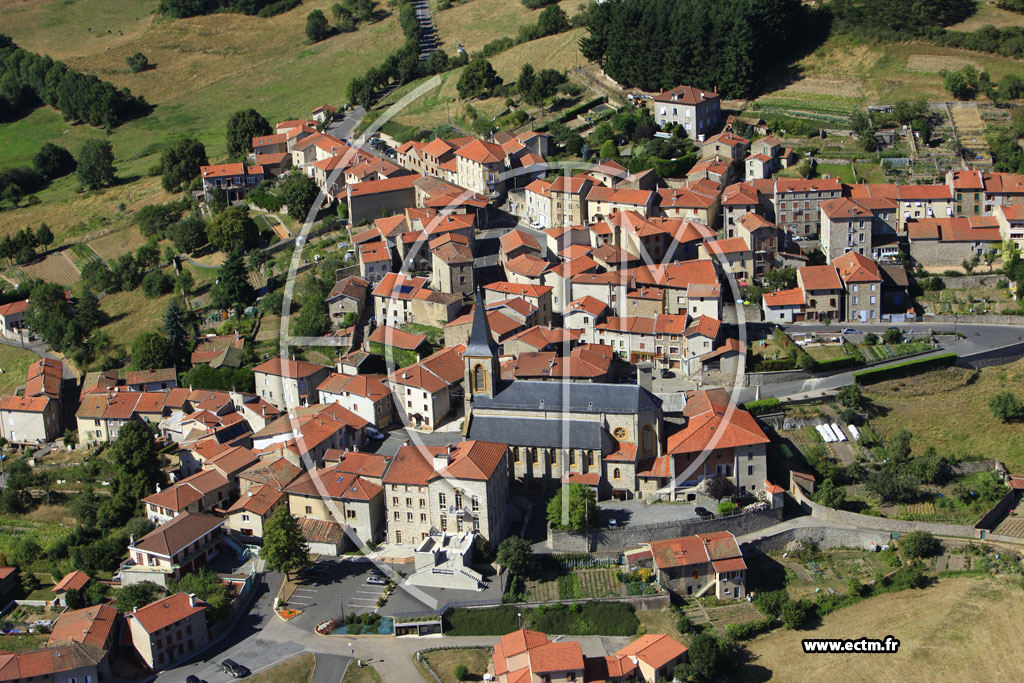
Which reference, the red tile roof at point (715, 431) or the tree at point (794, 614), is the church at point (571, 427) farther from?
the tree at point (794, 614)

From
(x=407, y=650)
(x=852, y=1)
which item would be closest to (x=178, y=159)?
(x=852, y=1)

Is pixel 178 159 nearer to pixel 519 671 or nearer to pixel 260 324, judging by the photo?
pixel 260 324

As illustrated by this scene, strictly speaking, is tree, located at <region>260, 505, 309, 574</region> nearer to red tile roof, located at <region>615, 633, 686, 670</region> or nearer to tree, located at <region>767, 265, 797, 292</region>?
red tile roof, located at <region>615, 633, 686, 670</region>

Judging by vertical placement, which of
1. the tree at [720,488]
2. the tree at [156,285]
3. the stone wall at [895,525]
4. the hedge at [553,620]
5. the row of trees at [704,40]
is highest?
the row of trees at [704,40]

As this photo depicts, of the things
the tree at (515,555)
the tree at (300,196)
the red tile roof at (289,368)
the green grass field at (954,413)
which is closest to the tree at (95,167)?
the tree at (300,196)

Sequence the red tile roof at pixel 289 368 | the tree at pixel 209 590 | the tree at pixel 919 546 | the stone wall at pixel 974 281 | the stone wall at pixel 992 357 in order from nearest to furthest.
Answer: the tree at pixel 209 590, the tree at pixel 919 546, the stone wall at pixel 992 357, the red tile roof at pixel 289 368, the stone wall at pixel 974 281
